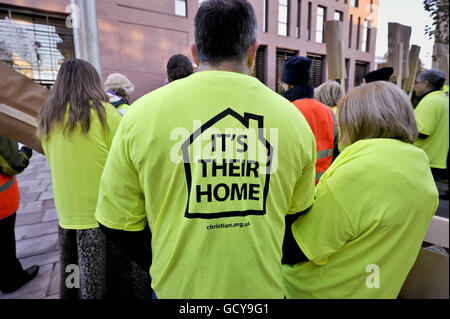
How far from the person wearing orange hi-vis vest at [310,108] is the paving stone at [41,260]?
2.82 meters

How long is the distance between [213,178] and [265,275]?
0.40m

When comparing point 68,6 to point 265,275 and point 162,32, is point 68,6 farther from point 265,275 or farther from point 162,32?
point 265,275

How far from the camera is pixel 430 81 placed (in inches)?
135

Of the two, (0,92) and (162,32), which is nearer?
(0,92)

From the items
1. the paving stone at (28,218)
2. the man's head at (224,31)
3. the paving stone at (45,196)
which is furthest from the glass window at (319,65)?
the paving stone at (45,196)

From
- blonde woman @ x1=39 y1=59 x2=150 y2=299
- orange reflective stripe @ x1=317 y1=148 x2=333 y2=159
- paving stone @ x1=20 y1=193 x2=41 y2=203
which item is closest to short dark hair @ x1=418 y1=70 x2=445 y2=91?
orange reflective stripe @ x1=317 y1=148 x2=333 y2=159

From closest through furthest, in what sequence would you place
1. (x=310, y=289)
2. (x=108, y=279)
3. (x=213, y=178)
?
(x=213, y=178)
(x=310, y=289)
(x=108, y=279)

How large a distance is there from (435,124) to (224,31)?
12.5 feet

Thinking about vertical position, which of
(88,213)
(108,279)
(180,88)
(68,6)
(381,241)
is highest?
(68,6)

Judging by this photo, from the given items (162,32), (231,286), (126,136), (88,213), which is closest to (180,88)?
(126,136)

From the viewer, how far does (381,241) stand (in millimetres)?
965

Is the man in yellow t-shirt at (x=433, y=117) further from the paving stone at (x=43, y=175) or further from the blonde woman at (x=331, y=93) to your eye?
the paving stone at (x=43, y=175)

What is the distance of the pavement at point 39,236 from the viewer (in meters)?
2.25

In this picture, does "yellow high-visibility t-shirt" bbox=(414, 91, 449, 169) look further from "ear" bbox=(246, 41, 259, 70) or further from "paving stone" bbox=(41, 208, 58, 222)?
"paving stone" bbox=(41, 208, 58, 222)
